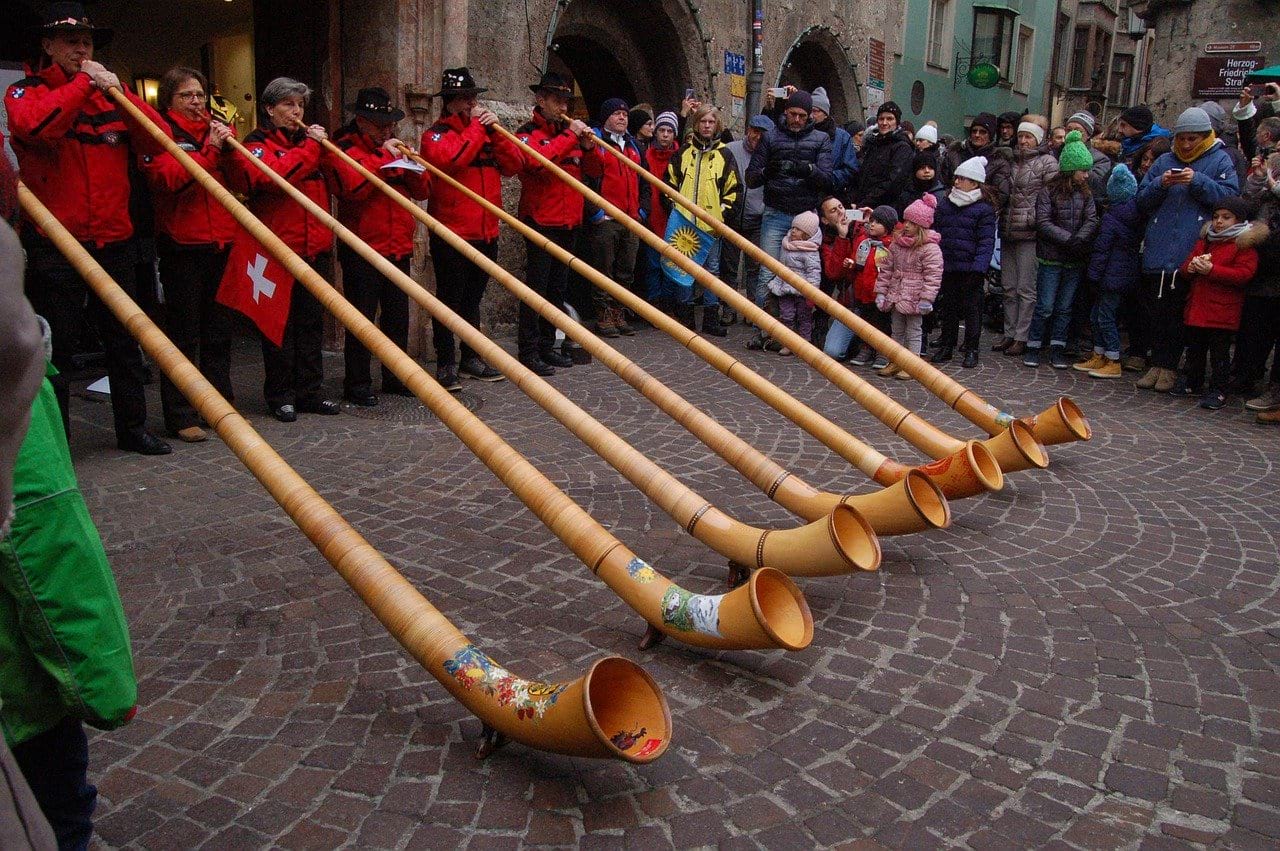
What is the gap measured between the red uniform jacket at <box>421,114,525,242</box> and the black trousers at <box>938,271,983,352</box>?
3.80 metres

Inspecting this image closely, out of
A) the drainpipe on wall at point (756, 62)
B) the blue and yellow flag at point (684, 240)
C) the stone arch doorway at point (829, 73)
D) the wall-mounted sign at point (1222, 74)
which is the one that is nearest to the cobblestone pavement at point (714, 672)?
the blue and yellow flag at point (684, 240)

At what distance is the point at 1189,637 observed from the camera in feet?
12.0

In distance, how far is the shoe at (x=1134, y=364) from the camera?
8.33 metres

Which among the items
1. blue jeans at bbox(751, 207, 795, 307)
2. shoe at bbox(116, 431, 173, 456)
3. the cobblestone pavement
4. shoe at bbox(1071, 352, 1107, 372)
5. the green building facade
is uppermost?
the green building facade

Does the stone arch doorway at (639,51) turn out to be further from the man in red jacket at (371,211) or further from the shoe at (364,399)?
the shoe at (364,399)

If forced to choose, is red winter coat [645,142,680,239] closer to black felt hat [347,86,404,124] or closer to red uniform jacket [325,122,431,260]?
red uniform jacket [325,122,431,260]

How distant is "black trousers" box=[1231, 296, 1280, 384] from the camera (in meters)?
7.11

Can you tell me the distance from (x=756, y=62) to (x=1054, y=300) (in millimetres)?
5727

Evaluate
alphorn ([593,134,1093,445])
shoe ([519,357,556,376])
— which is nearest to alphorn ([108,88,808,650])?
alphorn ([593,134,1093,445])

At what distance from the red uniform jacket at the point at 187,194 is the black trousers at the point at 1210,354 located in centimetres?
682

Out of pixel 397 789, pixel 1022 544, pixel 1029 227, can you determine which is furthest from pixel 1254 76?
pixel 397 789

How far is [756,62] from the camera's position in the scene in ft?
41.0

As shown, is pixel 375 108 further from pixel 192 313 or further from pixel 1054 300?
pixel 1054 300

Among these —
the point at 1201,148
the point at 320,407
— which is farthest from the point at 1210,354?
the point at 320,407
